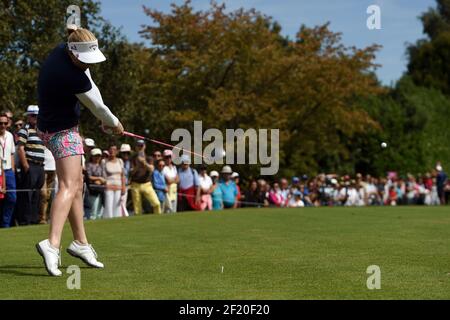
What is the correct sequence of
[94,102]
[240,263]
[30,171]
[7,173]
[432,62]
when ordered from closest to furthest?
[94,102]
[240,263]
[7,173]
[30,171]
[432,62]

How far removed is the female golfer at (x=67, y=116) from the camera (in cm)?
845

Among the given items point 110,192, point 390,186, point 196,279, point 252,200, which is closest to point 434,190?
point 390,186

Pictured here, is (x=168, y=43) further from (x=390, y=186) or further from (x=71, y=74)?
(x=71, y=74)

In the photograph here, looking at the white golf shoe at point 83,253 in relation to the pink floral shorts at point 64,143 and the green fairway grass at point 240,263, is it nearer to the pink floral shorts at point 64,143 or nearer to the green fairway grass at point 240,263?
the green fairway grass at point 240,263

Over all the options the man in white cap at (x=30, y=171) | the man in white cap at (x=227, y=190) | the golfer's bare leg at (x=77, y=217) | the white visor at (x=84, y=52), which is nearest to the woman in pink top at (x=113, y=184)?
the man in white cap at (x=30, y=171)

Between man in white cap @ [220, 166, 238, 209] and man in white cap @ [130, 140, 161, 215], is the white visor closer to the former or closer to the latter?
man in white cap @ [130, 140, 161, 215]

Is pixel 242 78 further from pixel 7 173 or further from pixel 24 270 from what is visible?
pixel 24 270

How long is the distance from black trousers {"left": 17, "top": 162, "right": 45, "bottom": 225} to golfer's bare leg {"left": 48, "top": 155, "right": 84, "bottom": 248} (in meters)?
9.72

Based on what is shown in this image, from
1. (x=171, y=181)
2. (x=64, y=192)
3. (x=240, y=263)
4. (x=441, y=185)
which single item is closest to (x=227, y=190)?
(x=171, y=181)

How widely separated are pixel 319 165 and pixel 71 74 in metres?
50.3

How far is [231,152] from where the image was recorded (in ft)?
123

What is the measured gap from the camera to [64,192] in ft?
28.6

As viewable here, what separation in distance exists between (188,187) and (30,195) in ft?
29.2

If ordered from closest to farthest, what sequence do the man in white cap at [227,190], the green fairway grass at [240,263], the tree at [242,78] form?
the green fairway grass at [240,263] < the man in white cap at [227,190] < the tree at [242,78]
